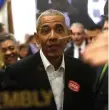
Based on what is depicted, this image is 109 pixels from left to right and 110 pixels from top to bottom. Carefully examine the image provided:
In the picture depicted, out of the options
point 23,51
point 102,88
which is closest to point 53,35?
point 23,51

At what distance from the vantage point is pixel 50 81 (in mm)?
905

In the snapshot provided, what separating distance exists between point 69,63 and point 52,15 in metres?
0.17

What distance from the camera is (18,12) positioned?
2.81 feet

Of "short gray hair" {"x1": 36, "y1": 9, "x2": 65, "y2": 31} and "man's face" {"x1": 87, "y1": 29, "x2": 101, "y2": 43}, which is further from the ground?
"short gray hair" {"x1": 36, "y1": 9, "x2": 65, "y2": 31}

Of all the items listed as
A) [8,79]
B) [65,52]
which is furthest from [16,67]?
[65,52]

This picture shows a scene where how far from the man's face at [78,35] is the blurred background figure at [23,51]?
154 millimetres

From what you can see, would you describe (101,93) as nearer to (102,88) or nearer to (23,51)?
(102,88)

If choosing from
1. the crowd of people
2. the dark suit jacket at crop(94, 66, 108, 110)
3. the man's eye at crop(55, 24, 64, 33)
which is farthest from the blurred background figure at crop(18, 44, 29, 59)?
the dark suit jacket at crop(94, 66, 108, 110)

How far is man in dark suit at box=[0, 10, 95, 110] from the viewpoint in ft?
2.91

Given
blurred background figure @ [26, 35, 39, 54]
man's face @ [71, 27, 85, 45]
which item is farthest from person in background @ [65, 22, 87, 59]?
blurred background figure @ [26, 35, 39, 54]

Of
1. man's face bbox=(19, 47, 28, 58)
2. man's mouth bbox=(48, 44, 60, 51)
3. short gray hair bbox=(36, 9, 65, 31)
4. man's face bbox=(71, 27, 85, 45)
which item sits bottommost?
man's face bbox=(19, 47, 28, 58)

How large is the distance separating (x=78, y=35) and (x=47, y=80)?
176mm

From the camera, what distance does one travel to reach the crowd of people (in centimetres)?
87

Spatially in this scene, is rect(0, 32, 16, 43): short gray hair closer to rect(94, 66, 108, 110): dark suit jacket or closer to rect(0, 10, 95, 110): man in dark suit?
rect(0, 10, 95, 110): man in dark suit
